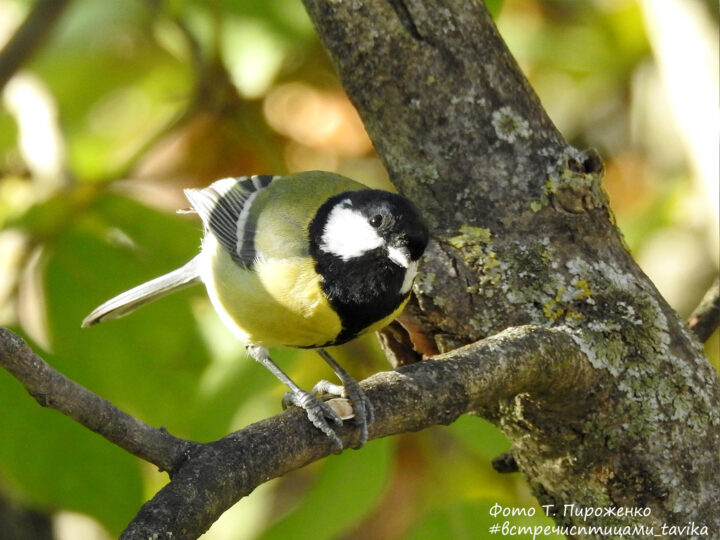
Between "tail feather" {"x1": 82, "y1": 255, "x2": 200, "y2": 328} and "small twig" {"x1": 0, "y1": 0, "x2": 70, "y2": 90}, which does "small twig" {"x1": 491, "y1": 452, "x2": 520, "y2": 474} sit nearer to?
"tail feather" {"x1": 82, "y1": 255, "x2": 200, "y2": 328}

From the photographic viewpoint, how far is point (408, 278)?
1.52 meters

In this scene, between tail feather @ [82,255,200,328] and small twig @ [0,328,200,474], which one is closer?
small twig @ [0,328,200,474]

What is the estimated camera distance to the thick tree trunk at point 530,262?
1.44m

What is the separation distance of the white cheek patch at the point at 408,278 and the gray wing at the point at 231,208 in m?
0.39

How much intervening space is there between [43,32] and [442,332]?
109cm

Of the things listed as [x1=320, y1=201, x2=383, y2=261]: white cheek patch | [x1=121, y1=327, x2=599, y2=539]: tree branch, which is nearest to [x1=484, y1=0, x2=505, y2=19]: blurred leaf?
[x1=320, y1=201, x2=383, y2=261]: white cheek patch

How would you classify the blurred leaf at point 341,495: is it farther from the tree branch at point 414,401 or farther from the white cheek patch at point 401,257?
the white cheek patch at point 401,257

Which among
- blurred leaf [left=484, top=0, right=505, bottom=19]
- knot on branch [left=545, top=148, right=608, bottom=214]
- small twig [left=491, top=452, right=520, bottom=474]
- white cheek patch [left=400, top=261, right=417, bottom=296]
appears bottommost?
small twig [left=491, top=452, right=520, bottom=474]

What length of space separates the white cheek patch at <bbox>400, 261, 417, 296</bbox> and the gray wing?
0.39m

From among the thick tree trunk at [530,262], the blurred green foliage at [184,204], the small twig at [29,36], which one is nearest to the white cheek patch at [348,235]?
the thick tree trunk at [530,262]

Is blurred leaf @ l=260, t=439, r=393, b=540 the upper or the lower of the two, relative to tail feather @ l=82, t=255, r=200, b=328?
lower

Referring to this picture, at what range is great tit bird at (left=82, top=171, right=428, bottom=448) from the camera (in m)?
1.53

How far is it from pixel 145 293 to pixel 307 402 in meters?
0.64

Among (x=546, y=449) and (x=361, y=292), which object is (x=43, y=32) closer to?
(x=361, y=292)
